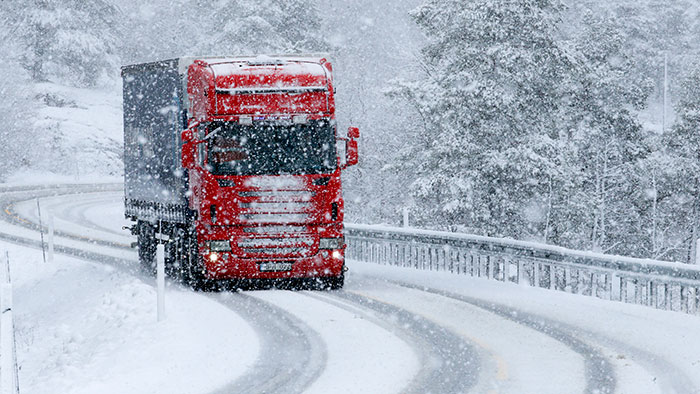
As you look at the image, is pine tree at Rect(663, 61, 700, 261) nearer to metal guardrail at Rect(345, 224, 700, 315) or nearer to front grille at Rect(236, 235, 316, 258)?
metal guardrail at Rect(345, 224, 700, 315)

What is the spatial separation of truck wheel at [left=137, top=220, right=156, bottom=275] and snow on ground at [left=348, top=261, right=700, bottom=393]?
152 inches

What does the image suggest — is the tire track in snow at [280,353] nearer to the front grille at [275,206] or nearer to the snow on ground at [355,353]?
the snow on ground at [355,353]

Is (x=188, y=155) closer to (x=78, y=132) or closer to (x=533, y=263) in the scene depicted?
(x=533, y=263)

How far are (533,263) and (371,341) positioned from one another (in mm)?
6470

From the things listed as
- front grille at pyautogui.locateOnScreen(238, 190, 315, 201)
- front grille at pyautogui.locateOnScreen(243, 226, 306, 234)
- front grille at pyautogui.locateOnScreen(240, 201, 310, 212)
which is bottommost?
front grille at pyautogui.locateOnScreen(243, 226, 306, 234)

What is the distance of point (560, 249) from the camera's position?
53.8 ft

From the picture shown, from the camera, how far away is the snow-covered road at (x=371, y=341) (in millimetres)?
9547

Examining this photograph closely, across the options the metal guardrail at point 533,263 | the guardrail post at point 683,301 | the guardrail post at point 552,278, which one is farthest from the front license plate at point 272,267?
the guardrail post at point 683,301

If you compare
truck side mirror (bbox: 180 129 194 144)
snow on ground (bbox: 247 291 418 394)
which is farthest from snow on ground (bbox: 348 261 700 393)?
truck side mirror (bbox: 180 129 194 144)

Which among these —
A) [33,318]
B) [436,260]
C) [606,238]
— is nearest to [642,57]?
[606,238]

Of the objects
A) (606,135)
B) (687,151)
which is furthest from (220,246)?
(687,151)

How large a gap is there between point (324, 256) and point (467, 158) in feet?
37.7

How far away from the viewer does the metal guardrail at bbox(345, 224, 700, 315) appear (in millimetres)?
14383

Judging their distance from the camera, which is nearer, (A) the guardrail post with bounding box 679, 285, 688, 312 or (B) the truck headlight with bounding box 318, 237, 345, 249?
(A) the guardrail post with bounding box 679, 285, 688, 312
